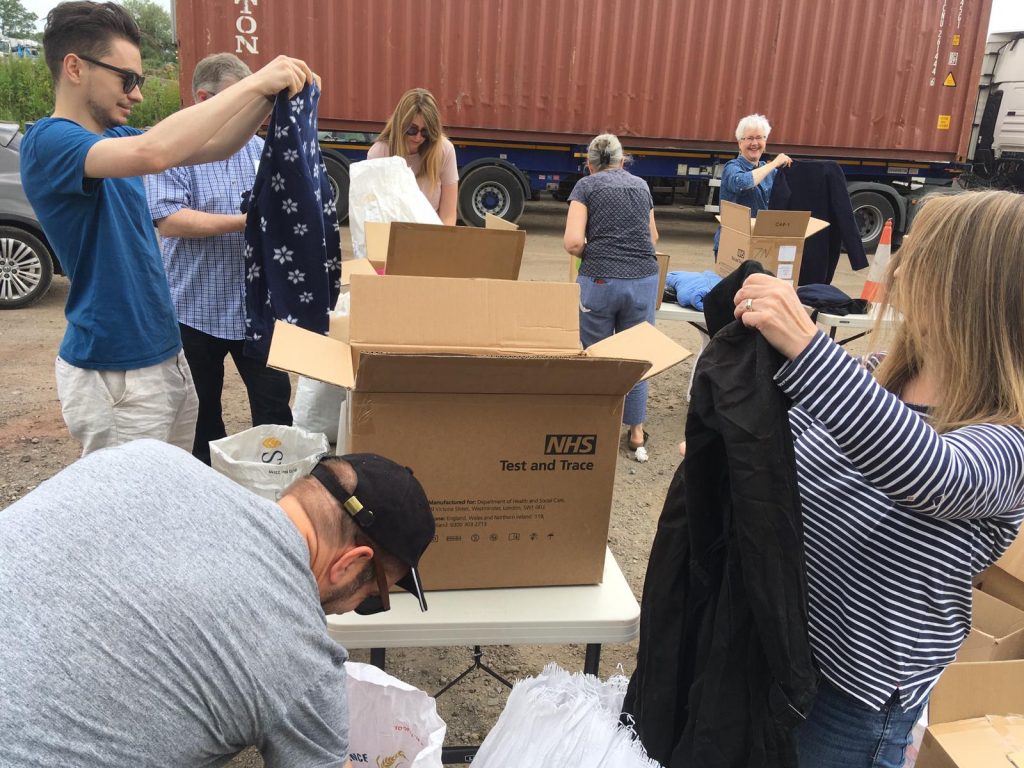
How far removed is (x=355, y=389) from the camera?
1.36 m

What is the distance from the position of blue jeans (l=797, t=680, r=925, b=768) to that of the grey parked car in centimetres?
602

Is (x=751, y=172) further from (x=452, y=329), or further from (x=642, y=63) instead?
(x=642, y=63)

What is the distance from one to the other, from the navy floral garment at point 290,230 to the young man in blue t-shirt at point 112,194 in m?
0.08

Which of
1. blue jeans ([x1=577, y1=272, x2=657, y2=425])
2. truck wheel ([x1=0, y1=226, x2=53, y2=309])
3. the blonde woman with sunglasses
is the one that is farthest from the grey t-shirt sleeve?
truck wheel ([x1=0, y1=226, x2=53, y2=309])

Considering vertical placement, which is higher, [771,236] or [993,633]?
[771,236]

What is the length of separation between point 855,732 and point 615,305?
277 cm

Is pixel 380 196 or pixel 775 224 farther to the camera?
pixel 775 224

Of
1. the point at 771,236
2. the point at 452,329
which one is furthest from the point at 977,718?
the point at 771,236

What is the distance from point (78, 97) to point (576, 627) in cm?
176

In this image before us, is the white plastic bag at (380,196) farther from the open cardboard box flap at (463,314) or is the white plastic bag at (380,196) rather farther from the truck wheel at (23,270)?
the truck wheel at (23,270)

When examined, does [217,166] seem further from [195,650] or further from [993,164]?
[993,164]

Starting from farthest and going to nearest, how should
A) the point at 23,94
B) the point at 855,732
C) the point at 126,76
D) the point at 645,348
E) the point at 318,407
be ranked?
the point at 23,94
the point at 318,407
the point at 126,76
the point at 645,348
the point at 855,732

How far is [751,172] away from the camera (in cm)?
459

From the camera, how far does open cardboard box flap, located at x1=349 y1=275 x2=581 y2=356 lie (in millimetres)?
1529
